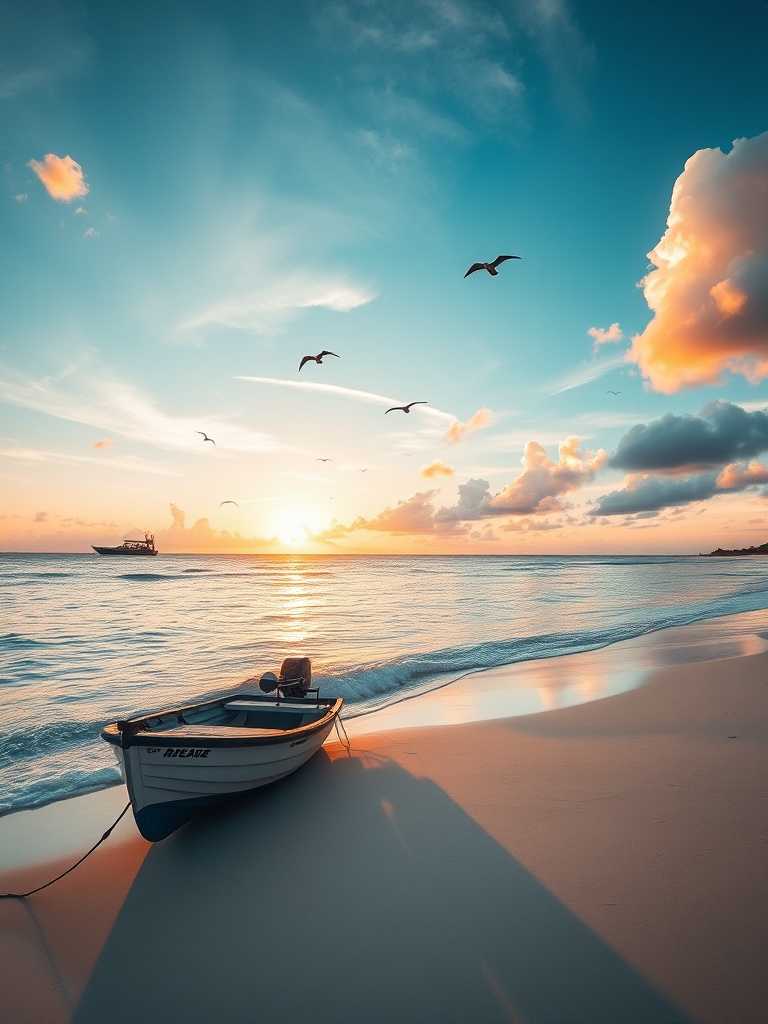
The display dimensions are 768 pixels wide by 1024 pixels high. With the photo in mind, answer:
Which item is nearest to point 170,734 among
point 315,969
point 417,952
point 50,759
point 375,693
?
point 315,969

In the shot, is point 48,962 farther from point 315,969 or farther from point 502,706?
point 502,706

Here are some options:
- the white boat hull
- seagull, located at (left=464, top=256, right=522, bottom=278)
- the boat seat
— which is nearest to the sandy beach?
the white boat hull

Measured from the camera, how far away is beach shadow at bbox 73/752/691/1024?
3.96 meters

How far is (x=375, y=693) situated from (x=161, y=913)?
9.90 metres

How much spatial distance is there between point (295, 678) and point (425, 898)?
5.76 metres

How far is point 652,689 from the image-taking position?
492 inches

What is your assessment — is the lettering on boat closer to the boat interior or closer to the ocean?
the boat interior

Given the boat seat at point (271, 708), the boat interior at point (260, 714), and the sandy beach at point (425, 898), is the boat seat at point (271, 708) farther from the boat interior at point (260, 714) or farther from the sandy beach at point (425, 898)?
the sandy beach at point (425, 898)

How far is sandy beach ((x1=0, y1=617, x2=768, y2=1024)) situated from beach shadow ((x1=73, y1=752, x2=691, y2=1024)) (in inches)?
0.7

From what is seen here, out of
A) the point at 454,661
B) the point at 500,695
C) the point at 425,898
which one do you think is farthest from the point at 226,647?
the point at 425,898

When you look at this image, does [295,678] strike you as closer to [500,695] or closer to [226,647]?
[500,695]

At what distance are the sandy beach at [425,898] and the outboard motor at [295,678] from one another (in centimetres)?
189

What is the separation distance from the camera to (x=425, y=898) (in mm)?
5051

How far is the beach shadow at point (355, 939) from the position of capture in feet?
13.0
